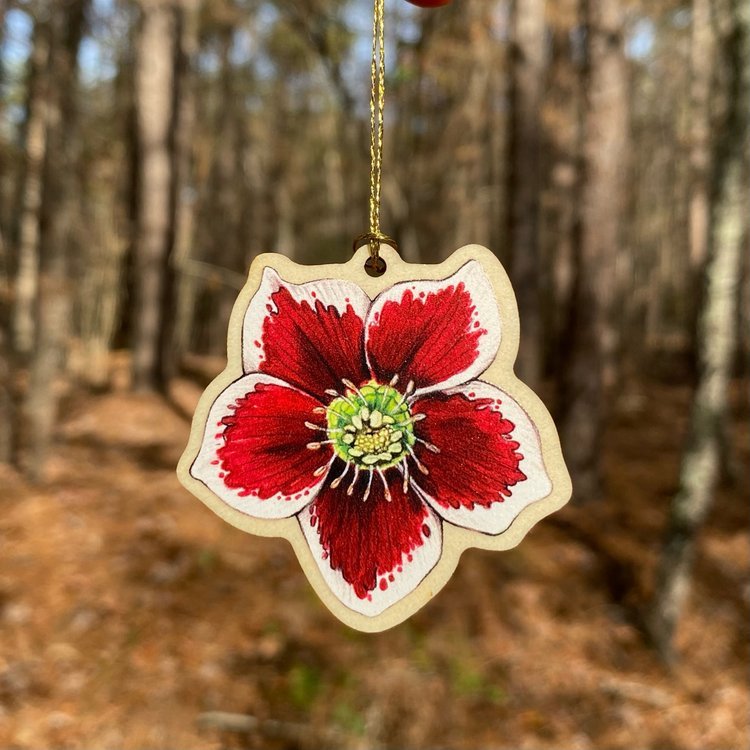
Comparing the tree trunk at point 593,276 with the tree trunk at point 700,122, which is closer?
the tree trunk at point 593,276

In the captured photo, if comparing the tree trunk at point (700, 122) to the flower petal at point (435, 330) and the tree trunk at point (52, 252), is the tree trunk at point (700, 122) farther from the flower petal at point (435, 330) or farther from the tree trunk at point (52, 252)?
the flower petal at point (435, 330)

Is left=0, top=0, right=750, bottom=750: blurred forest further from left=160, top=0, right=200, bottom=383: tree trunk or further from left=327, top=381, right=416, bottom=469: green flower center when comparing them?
left=327, top=381, right=416, bottom=469: green flower center

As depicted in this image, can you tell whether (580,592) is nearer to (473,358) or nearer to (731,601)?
(731,601)

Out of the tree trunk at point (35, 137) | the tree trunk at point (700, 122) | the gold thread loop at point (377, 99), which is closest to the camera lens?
the gold thread loop at point (377, 99)

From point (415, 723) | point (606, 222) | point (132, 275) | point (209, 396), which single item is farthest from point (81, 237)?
point (209, 396)

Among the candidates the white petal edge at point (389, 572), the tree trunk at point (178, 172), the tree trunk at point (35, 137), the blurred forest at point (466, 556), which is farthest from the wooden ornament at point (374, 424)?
the tree trunk at point (178, 172)

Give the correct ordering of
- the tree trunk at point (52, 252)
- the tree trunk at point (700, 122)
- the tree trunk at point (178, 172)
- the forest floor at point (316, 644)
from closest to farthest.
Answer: the forest floor at point (316, 644), the tree trunk at point (52, 252), the tree trunk at point (178, 172), the tree trunk at point (700, 122)

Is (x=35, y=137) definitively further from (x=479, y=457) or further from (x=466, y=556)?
(x=479, y=457)
